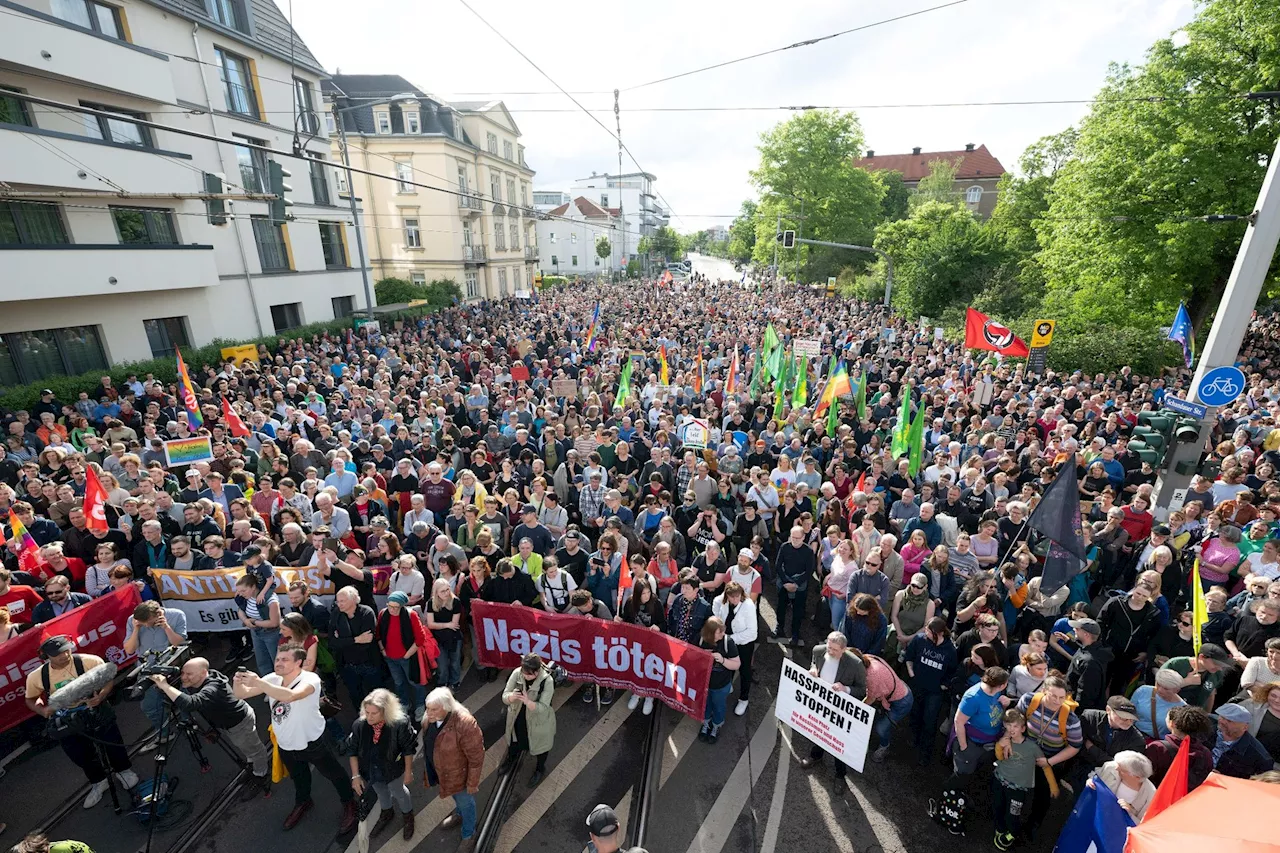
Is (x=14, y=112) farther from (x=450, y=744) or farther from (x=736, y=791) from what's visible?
(x=736, y=791)

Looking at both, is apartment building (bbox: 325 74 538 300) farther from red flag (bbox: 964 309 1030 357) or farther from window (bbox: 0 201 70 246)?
red flag (bbox: 964 309 1030 357)

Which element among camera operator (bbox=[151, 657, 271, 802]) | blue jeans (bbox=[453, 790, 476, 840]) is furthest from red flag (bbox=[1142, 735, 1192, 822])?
camera operator (bbox=[151, 657, 271, 802])

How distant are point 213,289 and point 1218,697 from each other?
93.3 feet

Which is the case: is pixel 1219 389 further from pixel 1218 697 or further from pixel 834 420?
pixel 834 420

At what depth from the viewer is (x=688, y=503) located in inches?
329

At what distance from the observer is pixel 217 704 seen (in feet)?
16.1

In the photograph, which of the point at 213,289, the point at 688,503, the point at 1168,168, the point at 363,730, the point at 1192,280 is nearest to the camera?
the point at 363,730

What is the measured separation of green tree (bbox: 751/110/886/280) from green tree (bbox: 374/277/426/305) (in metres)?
28.5

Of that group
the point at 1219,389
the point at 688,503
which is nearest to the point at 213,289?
the point at 688,503

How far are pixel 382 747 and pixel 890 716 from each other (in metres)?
4.49

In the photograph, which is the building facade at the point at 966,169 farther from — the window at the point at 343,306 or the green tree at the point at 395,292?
the window at the point at 343,306

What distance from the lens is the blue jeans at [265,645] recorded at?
6.38m

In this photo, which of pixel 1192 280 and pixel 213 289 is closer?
pixel 1192 280

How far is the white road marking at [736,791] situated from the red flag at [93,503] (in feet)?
25.3
